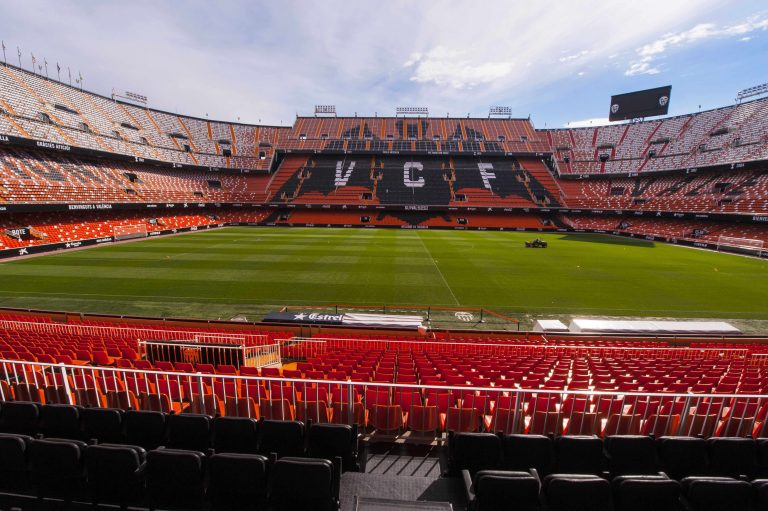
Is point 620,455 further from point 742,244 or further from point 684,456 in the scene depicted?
point 742,244

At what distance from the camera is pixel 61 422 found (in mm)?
4566

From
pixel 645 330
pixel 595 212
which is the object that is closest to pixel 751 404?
pixel 645 330

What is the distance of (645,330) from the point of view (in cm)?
1452

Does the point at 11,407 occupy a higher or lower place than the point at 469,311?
higher

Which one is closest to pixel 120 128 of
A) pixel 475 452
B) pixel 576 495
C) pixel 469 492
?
pixel 475 452

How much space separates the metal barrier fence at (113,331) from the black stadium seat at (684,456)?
1102 cm

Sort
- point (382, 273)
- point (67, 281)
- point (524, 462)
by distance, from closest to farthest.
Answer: point (524, 462) → point (67, 281) → point (382, 273)

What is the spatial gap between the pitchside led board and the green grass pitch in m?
41.7

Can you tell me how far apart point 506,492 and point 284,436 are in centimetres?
255

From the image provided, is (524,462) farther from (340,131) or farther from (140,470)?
(340,131)

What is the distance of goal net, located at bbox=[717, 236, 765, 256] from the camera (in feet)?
114

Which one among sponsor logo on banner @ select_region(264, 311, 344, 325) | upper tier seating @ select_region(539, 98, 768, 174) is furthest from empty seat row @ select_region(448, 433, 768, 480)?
upper tier seating @ select_region(539, 98, 768, 174)

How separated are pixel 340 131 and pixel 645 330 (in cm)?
7523

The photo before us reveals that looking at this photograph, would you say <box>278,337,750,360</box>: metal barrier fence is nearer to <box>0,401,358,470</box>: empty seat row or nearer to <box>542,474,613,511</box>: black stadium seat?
<box>0,401,358,470</box>: empty seat row
